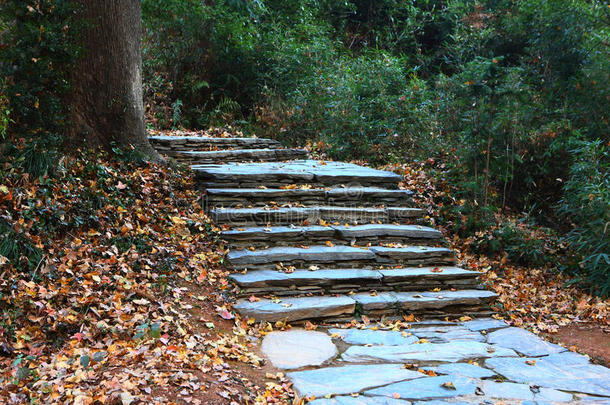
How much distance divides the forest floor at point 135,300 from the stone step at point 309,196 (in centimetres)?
33


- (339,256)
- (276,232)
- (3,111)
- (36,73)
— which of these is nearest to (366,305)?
(339,256)

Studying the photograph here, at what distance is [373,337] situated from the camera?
428 cm

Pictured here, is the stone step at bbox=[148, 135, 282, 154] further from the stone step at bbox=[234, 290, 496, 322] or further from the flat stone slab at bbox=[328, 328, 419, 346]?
the flat stone slab at bbox=[328, 328, 419, 346]

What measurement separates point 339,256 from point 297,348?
1.43 metres

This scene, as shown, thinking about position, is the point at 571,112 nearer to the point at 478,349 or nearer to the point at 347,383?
the point at 478,349

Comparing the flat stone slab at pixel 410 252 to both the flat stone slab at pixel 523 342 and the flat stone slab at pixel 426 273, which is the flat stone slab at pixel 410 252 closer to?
the flat stone slab at pixel 426 273

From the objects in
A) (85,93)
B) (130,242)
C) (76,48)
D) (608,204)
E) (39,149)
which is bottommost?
(130,242)

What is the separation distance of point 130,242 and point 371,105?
19.2 ft

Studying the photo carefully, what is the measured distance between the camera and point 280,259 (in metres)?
5.09

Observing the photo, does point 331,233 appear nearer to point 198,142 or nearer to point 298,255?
point 298,255

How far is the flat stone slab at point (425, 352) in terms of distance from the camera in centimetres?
388

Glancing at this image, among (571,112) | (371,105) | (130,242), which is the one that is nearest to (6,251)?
(130,242)

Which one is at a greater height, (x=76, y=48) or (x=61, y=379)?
(x=76, y=48)

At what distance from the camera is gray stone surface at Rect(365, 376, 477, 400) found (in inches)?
130
